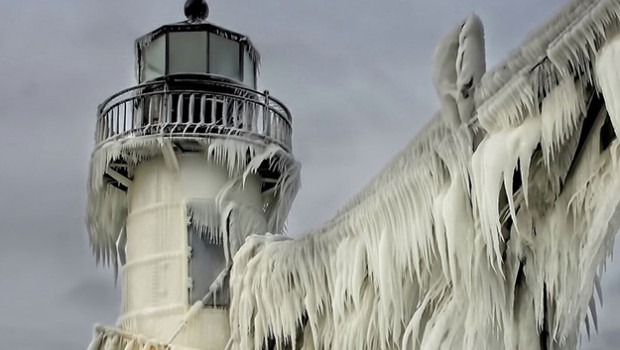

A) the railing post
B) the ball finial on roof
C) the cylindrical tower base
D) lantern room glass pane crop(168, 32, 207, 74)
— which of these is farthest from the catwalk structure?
the ball finial on roof

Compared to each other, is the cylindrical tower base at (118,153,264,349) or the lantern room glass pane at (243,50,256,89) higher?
the lantern room glass pane at (243,50,256,89)

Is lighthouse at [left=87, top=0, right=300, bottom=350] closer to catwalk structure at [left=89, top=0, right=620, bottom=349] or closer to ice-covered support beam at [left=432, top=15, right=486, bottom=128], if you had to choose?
catwalk structure at [left=89, top=0, right=620, bottom=349]

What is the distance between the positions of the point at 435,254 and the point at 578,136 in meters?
1.62

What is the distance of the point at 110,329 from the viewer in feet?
42.6

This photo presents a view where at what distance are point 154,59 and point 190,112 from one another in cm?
161

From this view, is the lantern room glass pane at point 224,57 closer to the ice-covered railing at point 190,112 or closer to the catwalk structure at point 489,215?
→ the ice-covered railing at point 190,112

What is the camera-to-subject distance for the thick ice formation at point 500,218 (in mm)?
5105

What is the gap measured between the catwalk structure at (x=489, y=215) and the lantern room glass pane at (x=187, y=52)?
259 inches

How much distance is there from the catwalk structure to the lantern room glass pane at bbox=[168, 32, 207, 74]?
6.58 m

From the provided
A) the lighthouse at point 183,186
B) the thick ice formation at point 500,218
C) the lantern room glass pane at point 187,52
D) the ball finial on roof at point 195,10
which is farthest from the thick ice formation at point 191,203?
the thick ice formation at point 500,218

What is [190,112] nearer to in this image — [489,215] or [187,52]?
[187,52]

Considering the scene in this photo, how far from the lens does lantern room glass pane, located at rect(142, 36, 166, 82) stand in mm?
14273

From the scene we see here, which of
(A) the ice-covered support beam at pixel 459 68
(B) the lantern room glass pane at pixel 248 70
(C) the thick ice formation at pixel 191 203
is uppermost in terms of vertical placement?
(B) the lantern room glass pane at pixel 248 70

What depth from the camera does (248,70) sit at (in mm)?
14781
